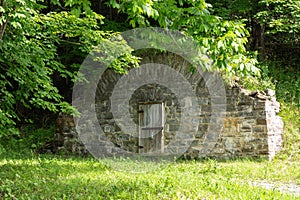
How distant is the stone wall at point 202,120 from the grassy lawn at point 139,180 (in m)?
0.58

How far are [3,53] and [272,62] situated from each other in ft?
30.5

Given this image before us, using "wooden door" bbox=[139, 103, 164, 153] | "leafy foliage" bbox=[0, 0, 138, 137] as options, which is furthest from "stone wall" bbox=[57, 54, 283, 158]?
"leafy foliage" bbox=[0, 0, 138, 137]

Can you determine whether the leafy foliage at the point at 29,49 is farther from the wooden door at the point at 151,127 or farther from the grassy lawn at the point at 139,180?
the wooden door at the point at 151,127

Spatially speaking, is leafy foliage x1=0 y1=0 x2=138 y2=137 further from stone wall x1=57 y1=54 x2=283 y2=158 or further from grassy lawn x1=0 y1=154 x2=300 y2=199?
stone wall x1=57 y1=54 x2=283 y2=158

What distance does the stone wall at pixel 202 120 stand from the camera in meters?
8.68

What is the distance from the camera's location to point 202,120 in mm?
9266

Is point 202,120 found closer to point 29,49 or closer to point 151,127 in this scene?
point 151,127

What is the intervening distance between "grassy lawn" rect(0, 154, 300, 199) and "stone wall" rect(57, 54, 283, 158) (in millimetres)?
584

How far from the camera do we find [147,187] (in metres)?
5.36

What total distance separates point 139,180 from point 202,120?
3730 millimetres

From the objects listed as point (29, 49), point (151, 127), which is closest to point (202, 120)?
point (151, 127)

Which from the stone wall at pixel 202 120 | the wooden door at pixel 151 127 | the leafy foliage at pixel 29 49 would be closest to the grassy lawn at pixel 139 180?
the stone wall at pixel 202 120

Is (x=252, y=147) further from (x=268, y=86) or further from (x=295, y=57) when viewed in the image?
(x=295, y=57)

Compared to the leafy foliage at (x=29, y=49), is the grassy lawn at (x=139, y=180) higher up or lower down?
lower down
